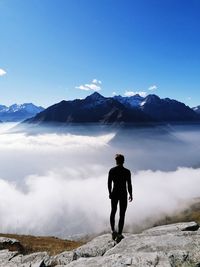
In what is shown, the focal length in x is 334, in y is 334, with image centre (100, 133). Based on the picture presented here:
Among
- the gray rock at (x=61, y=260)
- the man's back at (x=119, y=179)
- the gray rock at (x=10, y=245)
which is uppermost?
the man's back at (x=119, y=179)

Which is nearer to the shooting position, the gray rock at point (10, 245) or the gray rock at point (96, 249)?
the gray rock at point (96, 249)

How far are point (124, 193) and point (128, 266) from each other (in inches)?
237

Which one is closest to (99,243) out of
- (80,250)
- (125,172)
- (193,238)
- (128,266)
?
(80,250)

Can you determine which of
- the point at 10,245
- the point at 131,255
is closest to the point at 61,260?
the point at 131,255

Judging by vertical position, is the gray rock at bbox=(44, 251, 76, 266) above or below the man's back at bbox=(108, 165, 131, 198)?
below

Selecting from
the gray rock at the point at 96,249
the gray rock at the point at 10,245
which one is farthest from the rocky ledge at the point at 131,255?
the gray rock at the point at 10,245

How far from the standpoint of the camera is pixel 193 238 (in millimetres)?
14203

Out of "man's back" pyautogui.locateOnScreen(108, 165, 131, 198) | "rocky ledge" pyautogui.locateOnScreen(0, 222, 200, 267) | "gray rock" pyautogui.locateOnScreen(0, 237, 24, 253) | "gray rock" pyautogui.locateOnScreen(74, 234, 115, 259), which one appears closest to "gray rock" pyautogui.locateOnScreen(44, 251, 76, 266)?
"rocky ledge" pyautogui.locateOnScreen(0, 222, 200, 267)

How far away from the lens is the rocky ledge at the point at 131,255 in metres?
11.5

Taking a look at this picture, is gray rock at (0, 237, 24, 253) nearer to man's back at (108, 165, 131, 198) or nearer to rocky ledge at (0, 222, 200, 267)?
rocky ledge at (0, 222, 200, 267)

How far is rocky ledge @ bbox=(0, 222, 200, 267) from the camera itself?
1146 cm

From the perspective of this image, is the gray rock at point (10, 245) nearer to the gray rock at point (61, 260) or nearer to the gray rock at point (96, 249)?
the gray rock at point (61, 260)

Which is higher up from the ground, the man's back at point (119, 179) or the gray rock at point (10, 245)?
the man's back at point (119, 179)

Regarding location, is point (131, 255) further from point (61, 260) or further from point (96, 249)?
point (61, 260)
